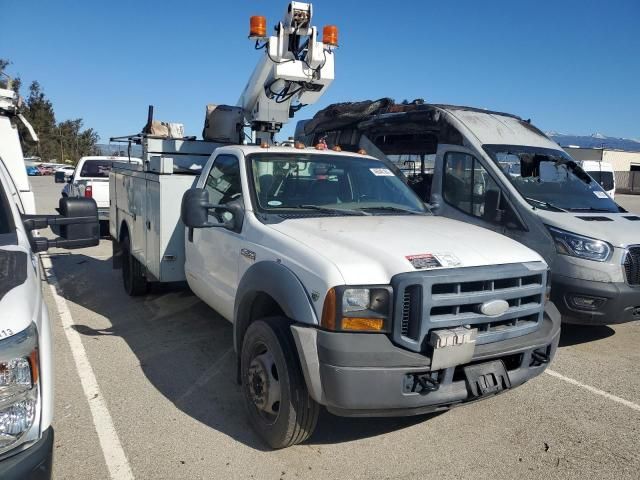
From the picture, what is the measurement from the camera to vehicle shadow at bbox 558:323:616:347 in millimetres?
5734

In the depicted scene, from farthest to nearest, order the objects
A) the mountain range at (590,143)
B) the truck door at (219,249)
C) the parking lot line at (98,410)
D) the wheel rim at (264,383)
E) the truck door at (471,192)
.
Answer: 1. the mountain range at (590,143)
2. the truck door at (471,192)
3. the truck door at (219,249)
4. the wheel rim at (264,383)
5. the parking lot line at (98,410)

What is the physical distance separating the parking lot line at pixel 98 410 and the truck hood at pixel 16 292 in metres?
1.27

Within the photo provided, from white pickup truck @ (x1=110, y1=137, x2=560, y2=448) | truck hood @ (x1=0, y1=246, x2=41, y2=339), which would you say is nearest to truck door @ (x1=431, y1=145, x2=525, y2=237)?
white pickup truck @ (x1=110, y1=137, x2=560, y2=448)

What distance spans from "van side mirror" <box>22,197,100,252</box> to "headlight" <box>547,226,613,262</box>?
4.36 metres

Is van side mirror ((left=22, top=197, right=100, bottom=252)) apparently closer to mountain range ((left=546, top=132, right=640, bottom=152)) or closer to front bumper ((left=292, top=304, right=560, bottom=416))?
front bumper ((left=292, top=304, right=560, bottom=416))

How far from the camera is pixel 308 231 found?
347cm

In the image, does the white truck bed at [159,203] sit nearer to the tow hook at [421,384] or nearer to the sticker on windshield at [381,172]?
the sticker on windshield at [381,172]

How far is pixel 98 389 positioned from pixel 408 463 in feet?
8.22

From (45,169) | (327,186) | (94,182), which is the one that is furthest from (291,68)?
(45,169)

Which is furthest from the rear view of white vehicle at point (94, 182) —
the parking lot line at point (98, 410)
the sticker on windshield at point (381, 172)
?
the sticker on windshield at point (381, 172)

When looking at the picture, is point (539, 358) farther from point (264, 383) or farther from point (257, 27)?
point (257, 27)

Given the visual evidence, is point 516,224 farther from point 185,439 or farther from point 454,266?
point 185,439

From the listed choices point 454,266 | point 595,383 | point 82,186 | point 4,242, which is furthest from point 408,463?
point 82,186

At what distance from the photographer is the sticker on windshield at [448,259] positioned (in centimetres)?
305
